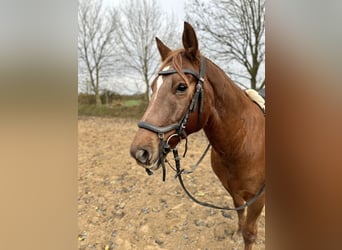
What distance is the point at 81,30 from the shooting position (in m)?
0.93

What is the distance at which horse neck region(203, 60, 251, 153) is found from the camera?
0.75 meters

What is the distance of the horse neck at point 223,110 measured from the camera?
0.75m

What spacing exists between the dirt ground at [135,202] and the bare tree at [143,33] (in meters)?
0.23

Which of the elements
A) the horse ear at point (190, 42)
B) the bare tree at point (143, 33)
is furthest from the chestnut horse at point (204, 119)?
the bare tree at point (143, 33)

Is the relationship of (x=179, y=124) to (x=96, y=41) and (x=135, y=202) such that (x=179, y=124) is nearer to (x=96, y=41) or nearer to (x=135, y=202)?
(x=96, y=41)

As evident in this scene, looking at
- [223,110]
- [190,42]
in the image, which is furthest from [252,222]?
[190,42]

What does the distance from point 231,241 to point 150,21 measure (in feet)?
3.36

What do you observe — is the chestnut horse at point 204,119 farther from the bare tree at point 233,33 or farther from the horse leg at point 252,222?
the bare tree at point 233,33

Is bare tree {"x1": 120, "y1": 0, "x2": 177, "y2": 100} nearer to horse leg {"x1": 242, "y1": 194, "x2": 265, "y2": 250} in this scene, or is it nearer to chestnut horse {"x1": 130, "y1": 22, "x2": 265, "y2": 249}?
chestnut horse {"x1": 130, "y1": 22, "x2": 265, "y2": 249}
